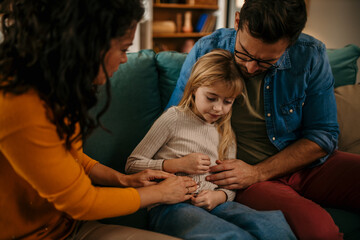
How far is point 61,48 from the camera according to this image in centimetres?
69

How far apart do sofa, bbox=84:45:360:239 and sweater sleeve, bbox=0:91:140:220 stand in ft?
1.50

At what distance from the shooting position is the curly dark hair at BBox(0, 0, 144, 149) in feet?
2.26

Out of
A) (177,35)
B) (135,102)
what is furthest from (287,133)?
(177,35)

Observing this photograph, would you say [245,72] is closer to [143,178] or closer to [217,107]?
[217,107]

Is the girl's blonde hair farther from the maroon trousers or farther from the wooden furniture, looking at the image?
the wooden furniture

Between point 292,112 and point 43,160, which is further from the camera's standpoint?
point 292,112

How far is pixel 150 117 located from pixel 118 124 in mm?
193

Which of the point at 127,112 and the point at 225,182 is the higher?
the point at 127,112

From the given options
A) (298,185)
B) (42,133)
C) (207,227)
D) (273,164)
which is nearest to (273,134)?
(273,164)

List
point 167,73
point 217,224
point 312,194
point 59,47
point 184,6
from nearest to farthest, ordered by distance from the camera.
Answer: point 59,47
point 217,224
point 312,194
point 167,73
point 184,6

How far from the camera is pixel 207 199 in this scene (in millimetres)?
1168

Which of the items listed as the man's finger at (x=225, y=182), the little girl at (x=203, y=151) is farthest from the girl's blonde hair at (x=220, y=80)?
the man's finger at (x=225, y=182)

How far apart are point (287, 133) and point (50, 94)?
3.65ft

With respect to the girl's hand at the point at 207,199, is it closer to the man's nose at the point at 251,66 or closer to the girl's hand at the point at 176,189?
the girl's hand at the point at 176,189
